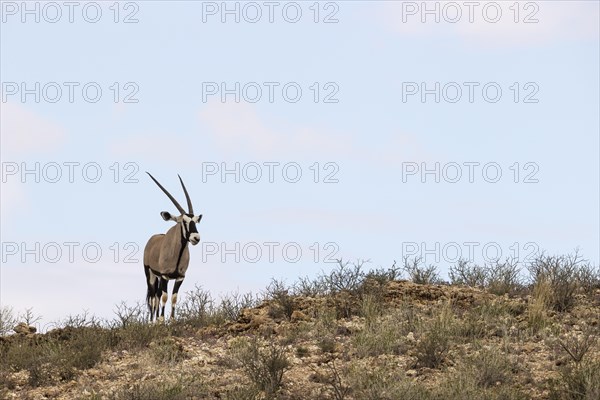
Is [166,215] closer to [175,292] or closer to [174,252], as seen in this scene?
[174,252]

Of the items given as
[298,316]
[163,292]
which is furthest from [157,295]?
[298,316]

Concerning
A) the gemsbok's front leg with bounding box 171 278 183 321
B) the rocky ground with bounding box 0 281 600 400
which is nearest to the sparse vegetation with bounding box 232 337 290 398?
the rocky ground with bounding box 0 281 600 400

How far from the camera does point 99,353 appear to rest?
14.8 metres

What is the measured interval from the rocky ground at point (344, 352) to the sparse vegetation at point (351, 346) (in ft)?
0.08

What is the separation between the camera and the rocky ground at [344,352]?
12336 millimetres

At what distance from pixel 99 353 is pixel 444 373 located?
5.19 meters

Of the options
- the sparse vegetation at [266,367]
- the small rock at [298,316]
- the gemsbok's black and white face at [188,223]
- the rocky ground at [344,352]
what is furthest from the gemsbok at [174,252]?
the sparse vegetation at [266,367]

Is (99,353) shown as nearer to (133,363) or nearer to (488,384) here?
(133,363)

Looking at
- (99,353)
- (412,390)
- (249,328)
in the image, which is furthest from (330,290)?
(412,390)

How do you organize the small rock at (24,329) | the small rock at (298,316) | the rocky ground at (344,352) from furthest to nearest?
1. the small rock at (24,329)
2. the small rock at (298,316)
3. the rocky ground at (344,352)

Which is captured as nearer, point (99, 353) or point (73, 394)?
point (73, 394)

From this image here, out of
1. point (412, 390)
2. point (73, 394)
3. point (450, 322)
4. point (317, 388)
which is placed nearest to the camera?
point (412, 390)

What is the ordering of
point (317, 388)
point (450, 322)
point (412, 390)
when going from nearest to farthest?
1. point (412, 390)
2. point (317, 388)
3. point (450, 322)

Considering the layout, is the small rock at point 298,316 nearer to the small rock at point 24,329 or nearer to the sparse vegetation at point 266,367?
the sparse vegetation at point 266,367
